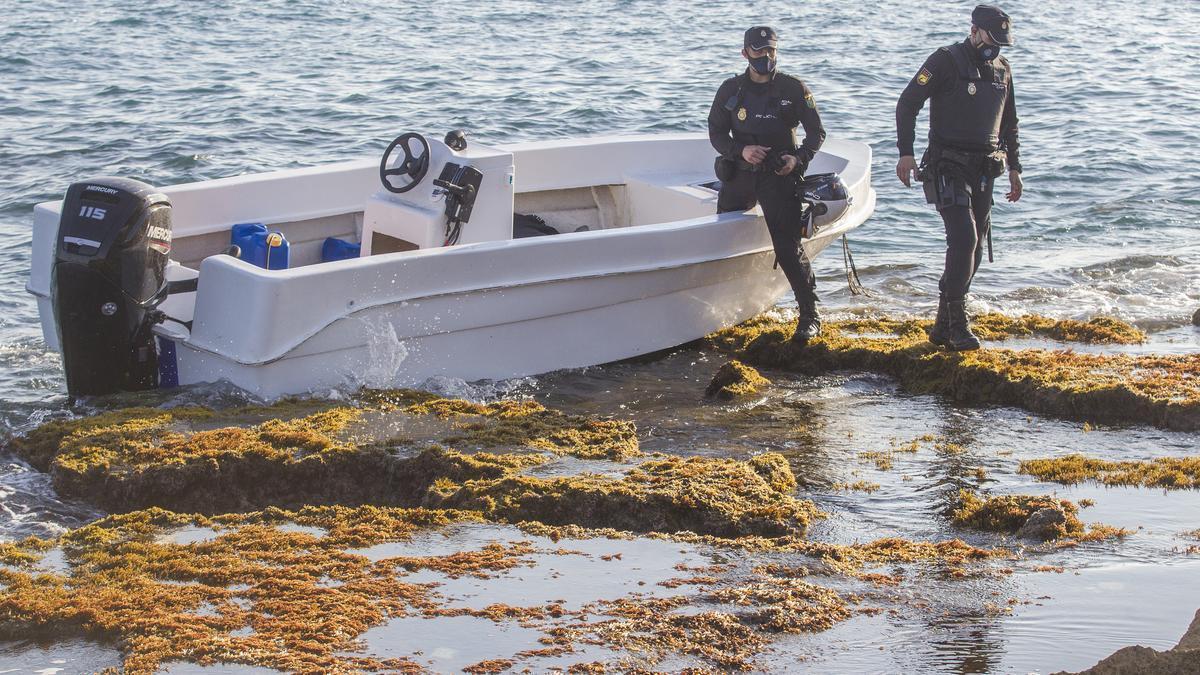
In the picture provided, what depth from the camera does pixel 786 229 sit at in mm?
7383

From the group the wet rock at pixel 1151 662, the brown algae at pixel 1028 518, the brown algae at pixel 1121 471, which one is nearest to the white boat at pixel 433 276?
the brown algae at pixel 1121 471

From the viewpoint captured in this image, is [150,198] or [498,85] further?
[498,85]

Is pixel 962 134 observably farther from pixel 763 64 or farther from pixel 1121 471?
pixel 1121 471

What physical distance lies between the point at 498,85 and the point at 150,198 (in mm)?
11822

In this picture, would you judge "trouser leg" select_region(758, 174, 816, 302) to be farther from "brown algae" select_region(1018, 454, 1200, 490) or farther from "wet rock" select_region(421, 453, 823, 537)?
"wet rock" select_region(421, 453, 823, 537)

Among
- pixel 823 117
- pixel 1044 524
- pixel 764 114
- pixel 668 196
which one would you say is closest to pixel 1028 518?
pixel 1044 524

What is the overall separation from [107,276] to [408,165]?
1.89 metres

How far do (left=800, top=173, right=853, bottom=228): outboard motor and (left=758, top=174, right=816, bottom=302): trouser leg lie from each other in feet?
0.27

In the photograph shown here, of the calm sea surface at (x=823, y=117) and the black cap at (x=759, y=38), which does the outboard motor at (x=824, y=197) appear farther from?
the calm sea surface at (x=823, y=117)

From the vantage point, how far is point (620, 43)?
814 inches

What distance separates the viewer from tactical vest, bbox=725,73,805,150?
7.25 meters

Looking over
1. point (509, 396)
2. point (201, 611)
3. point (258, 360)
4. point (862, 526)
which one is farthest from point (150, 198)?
point (862, 526)

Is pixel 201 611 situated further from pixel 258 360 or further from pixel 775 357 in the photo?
pixel 775 357

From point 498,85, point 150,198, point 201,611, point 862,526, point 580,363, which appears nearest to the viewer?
point 201,611
